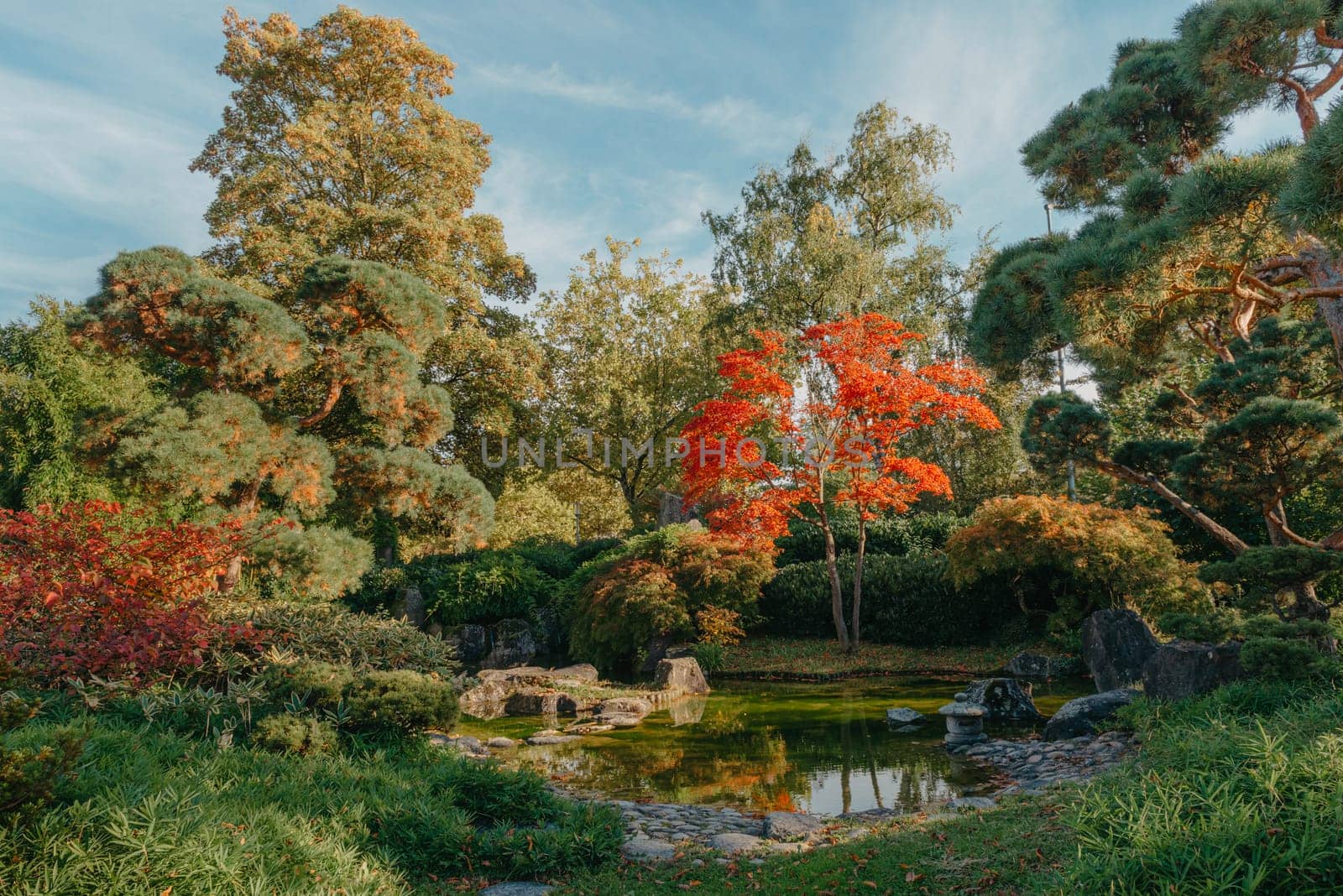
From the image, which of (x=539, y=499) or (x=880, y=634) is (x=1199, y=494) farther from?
(x=539, y=499)

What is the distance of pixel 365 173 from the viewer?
15.2m

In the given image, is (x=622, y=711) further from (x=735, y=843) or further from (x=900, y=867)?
(x=900, y=867)

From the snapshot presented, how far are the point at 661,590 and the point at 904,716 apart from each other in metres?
4.83

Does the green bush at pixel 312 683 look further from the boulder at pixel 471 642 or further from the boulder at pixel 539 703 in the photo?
the boulder at pixel 471 642

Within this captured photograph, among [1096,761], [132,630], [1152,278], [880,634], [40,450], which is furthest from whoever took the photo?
[40,450]

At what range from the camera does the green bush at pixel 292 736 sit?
4.77m

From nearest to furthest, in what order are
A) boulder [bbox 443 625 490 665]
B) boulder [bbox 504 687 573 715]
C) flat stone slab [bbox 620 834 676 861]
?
flat stone slab [bbox 620 834 676 861], boulder [bbox 504 687 573 715], boulder [bbox 443 625 490 665]

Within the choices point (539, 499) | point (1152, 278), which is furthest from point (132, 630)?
point (539, 499)

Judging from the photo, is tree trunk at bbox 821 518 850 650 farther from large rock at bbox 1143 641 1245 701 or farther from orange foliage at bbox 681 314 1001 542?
large rock at bbox 1143 641 1245 701

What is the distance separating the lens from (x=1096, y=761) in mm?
5289

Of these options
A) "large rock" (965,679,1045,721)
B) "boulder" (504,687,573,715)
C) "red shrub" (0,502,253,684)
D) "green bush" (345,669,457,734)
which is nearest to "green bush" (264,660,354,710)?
"green bush" (345,669,457,734)

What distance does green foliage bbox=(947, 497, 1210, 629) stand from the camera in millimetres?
10023

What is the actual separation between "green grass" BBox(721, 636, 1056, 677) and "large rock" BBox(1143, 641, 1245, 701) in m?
4.60

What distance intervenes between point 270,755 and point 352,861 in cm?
145
